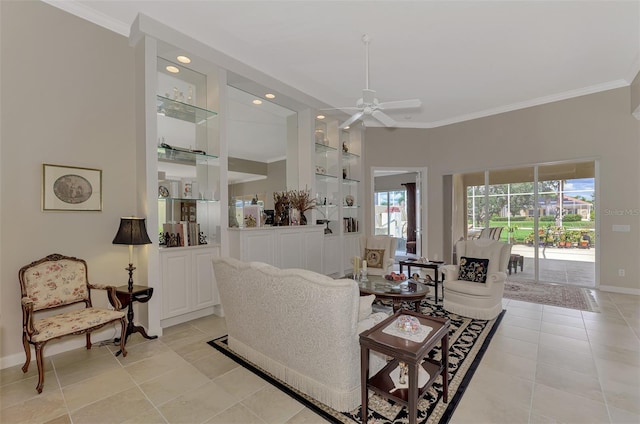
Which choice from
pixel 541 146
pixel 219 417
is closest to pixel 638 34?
pixel 541 146

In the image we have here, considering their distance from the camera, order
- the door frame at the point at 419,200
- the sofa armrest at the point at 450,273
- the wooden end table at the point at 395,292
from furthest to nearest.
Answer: the door frame at the point at 419,200, the sofa armrest at the point at 450,273, the wooden end table at the point at 395,292

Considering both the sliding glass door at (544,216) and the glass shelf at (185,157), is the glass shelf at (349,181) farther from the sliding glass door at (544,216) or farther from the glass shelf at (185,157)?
the glass shelf at (185,157)

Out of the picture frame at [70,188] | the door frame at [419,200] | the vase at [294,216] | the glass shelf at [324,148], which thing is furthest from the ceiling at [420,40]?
the vase at [294,216]

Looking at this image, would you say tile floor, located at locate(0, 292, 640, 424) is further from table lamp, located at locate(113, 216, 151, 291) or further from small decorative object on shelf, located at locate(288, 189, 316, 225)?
small decorative object on shelf, located at locate(288, 189, 316, 225)

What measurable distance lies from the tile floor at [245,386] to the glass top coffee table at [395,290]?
861 millimetres

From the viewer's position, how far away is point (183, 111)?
3.85 metres

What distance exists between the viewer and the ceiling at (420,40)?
304cm

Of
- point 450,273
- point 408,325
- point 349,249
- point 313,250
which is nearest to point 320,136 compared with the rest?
point 313,250

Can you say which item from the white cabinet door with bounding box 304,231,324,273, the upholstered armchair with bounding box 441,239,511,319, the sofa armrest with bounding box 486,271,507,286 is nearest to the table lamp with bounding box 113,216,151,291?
the white cabinet door with bounding box 304,231,324,273

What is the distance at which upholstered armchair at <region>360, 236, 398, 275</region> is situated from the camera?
16.3 feet

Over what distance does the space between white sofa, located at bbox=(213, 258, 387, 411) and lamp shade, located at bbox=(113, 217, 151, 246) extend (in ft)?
3.48

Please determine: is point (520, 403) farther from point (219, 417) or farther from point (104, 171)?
point (104, 171)

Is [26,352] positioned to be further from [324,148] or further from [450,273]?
[324,148]

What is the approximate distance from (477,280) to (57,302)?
16.1ft
